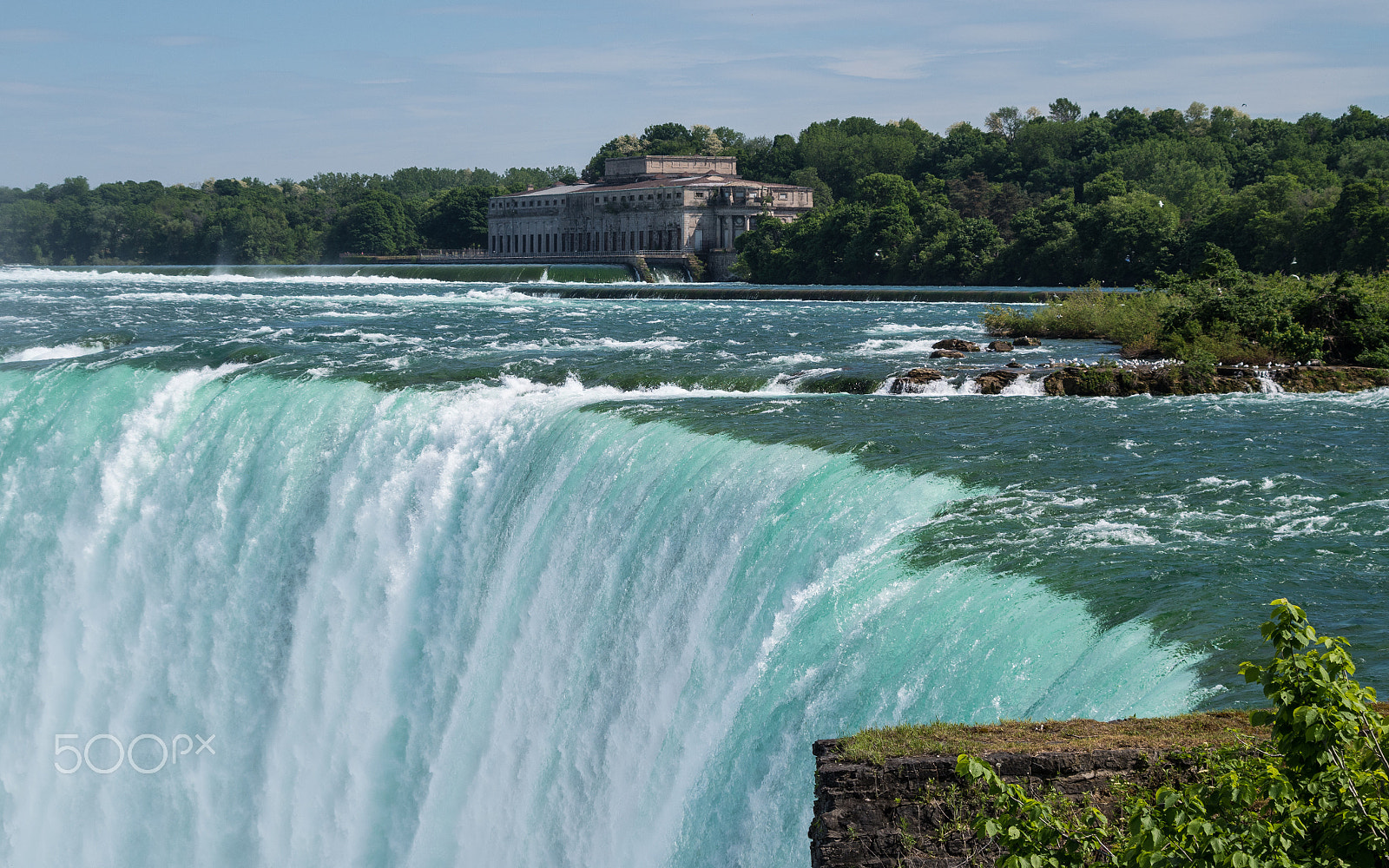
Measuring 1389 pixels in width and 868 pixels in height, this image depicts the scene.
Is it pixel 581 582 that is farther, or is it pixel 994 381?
pixel 994 381

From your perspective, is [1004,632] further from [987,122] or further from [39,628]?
[987,122]

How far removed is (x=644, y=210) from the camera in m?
141

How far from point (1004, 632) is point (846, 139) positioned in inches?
6136

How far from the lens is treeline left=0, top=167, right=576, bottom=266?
153500 millimetres

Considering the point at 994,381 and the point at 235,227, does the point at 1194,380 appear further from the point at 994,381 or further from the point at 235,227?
the point at 235,227

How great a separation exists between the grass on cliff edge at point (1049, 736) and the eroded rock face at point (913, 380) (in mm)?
15877

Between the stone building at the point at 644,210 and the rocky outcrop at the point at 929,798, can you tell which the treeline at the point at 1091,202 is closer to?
the stone building at the point at 644,210

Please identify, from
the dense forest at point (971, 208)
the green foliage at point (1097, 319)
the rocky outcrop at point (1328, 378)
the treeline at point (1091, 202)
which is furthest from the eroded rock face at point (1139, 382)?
the treeline at point (1091, 202)

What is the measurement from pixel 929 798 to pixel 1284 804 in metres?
1.62

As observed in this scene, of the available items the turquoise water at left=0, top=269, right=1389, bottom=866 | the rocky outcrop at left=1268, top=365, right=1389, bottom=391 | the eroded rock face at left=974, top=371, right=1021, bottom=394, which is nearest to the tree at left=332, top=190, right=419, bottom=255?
the turquoise water at left=0, top=269, right=1389, bottom=866

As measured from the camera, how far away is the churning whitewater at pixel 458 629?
8742 millimetres

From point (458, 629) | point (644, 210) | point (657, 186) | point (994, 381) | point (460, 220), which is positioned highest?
point (657, 186)

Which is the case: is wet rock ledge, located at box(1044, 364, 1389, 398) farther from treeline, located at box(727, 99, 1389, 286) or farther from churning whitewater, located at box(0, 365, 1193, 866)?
treeline, located at box(727, 99, 1389, 286)

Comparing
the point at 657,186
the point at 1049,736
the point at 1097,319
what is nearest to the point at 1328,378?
the point at 1097,319
